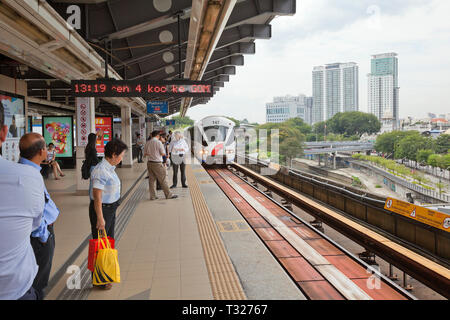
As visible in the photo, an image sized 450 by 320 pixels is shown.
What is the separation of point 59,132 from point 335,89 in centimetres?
6437

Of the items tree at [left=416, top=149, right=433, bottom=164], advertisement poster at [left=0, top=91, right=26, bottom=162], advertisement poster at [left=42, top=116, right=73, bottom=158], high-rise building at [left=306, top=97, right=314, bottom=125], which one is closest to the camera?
advertisement poster at [left=0, top=91, right=26, bottom=162]

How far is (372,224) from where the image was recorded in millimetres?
8914

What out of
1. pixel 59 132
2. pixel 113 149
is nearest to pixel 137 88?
pixel 113 149

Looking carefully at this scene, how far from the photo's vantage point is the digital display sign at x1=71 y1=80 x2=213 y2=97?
7.25m

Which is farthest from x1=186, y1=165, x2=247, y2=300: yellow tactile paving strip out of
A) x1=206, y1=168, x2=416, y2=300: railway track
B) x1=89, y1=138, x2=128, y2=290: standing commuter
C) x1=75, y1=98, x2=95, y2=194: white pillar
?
x1=75, y1=98, x2=95, y2=194: white pillar

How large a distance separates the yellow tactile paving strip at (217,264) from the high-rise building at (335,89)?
5642cm

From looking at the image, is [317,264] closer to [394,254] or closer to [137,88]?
[394,254]

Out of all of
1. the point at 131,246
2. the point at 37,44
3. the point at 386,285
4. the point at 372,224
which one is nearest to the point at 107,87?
the point at 37,44

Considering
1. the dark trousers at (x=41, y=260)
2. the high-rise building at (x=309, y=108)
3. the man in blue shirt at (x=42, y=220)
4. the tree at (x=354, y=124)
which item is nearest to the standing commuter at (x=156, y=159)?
the man in blue shirt at (x=42, y=220)

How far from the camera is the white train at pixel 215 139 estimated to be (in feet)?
50.9

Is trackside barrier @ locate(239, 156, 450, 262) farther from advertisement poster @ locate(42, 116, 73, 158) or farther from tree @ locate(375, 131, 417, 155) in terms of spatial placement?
tree @ locate(375, 131, 417, 155)

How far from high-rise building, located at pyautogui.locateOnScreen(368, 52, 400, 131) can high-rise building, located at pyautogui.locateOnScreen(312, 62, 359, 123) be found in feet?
47.9

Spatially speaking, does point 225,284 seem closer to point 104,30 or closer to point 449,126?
point 104,30
